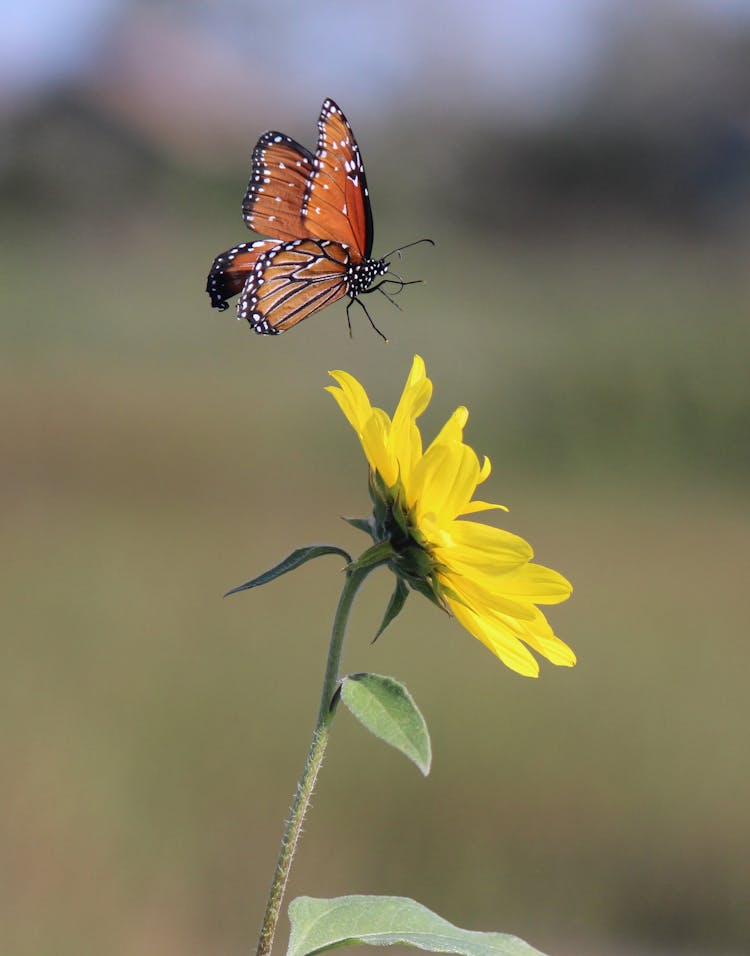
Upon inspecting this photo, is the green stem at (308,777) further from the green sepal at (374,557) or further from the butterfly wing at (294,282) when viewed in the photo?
the butterfly wing at (294,282)

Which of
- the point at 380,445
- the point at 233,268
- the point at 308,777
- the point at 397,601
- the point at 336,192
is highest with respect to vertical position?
the point at 336,192

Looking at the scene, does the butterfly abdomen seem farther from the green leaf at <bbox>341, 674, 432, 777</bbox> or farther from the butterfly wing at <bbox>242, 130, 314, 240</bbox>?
the green leaf at <bbox>341, 674, 432, 777</bbox>

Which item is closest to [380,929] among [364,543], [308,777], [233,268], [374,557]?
[308,777]

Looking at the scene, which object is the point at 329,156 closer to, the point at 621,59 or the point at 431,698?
the point at 431,698

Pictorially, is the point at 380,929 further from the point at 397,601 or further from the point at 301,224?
the point at 301,224

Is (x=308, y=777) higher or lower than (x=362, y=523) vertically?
lower

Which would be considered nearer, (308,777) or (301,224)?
(308,777)

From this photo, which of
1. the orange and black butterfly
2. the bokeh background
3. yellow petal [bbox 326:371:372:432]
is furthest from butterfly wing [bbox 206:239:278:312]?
the bokeh background
